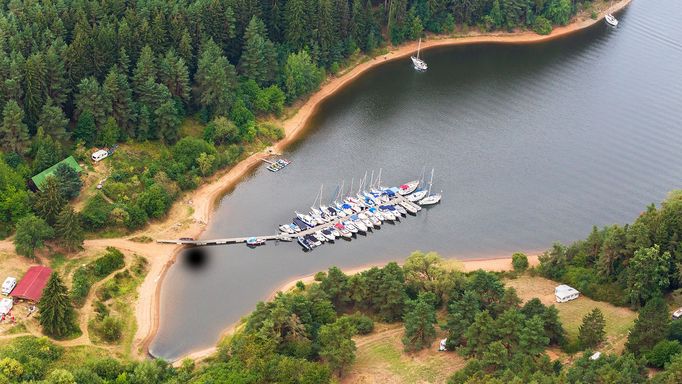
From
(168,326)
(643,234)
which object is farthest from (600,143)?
(168,326)

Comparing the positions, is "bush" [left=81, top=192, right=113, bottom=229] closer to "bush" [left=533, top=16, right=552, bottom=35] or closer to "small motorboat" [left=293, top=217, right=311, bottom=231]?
"small motorboat" [left=293, top=217, right=311, bottom=231]

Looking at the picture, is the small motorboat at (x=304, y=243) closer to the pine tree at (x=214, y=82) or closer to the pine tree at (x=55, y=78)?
the pine tree at (x=214, y=82)

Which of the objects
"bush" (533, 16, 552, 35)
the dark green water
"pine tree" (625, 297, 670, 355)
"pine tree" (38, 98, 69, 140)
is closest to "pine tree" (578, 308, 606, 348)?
"pine tree" (625, 297, 670, 355)

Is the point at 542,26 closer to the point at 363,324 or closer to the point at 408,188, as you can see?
the point at 408,188

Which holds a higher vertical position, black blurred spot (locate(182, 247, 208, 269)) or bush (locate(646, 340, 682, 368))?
bush (locate(646, 340, 682, 368))

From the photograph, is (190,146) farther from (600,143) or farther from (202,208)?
(600,143)

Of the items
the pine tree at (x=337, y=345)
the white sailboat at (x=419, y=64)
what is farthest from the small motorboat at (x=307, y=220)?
the white sailboat at (x=419, y=64)

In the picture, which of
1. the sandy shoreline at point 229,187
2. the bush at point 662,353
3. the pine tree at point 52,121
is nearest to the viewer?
the bush at point 662,353
